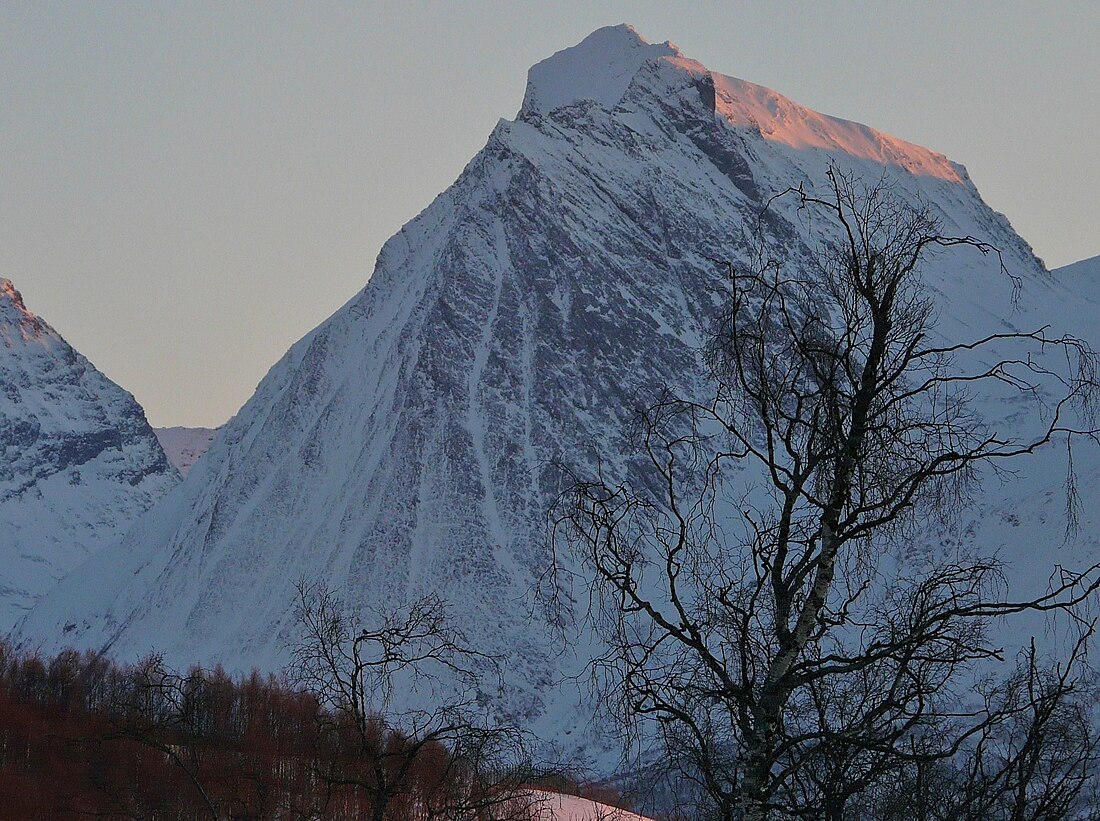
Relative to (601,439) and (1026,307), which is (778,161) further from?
(601,439)

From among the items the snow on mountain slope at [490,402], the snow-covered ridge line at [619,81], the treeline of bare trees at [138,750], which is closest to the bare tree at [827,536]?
the treeline of bare trees at [138,750]

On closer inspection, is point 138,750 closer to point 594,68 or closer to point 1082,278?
point 594,68

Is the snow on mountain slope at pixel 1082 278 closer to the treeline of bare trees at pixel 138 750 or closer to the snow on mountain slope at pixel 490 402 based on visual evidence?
the snow on mountain slope at pixel 490 402

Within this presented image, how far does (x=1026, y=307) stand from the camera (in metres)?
163

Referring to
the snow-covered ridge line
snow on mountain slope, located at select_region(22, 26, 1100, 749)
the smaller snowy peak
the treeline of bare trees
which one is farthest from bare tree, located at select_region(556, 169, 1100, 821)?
the smaller snowy peak

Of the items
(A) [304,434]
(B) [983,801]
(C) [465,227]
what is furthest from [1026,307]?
(B) [983,801]

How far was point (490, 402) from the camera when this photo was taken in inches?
5138

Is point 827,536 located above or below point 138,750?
below

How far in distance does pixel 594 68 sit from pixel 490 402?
79.4 meters

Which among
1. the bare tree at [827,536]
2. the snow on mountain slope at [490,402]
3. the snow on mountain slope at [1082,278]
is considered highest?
the snow on mountain slope at [1082,278]

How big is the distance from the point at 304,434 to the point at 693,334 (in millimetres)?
40588

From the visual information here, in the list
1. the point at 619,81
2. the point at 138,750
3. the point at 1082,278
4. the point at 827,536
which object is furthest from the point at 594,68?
the point at 827,536

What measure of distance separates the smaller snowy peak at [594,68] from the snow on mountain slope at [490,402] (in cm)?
1236

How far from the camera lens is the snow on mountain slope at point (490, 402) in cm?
11706
